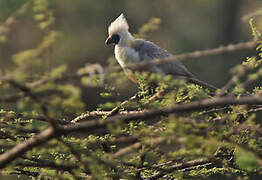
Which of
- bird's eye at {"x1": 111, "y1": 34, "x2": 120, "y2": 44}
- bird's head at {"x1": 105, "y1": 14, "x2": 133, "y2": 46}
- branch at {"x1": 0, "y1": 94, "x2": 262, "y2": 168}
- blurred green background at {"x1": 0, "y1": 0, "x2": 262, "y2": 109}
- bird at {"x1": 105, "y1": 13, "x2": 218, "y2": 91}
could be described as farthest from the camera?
blurred green background at {"x1": 0, "y1": 0, "x2": 262, "y2": 109}

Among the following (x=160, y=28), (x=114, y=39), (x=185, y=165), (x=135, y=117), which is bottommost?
(x=135, y=117)

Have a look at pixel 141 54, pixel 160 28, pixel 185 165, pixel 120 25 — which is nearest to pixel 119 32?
pixel 120 25

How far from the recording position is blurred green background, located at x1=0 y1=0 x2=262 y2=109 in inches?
661

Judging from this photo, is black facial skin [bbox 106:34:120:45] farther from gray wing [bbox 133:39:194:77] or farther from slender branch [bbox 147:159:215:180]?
slender branch [bbox 147:159:215:180]

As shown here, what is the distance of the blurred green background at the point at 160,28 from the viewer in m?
16.8

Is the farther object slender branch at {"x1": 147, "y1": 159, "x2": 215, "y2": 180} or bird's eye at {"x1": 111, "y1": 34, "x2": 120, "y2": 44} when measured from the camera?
bird's eye at {"x1": 111, "y1": 34, "x2": 120, "y2": 44}

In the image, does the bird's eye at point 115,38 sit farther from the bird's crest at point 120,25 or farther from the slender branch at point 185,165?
the slender branch at point 185,165

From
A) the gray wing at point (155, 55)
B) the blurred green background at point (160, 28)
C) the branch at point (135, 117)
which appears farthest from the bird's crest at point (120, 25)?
the blurred green background at point (160, 28)

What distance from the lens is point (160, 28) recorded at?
58.2 feet

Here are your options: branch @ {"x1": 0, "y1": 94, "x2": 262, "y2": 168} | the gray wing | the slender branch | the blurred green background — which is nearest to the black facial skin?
the gray wing

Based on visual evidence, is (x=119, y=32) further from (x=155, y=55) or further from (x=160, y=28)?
(x=160, y=28)

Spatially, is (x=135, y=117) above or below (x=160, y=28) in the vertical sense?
below

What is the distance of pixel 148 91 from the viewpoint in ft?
11.6

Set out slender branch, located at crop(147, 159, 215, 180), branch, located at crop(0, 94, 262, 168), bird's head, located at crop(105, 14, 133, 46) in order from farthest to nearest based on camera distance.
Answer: bird's head, located at crop(105, 14, 133, 46)
slender branch, located at crop(147, 159, 215, 180)
branch, located at crop(0, 94, 262, 168)
